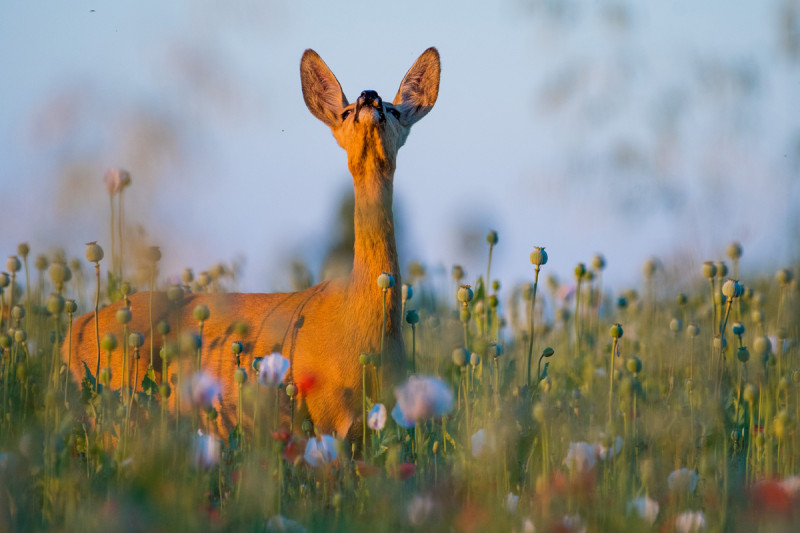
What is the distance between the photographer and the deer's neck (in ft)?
15.7

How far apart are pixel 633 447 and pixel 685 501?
554mm

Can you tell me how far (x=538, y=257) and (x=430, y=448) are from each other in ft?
3.28

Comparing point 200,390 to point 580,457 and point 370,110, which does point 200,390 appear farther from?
point 370,110

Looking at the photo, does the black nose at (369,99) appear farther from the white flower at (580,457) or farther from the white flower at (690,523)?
the white flower at (690,523)

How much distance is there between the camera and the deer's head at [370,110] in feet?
15.6

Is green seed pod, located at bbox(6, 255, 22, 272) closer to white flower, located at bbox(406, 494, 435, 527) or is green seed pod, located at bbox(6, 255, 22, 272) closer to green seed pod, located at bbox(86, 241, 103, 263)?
green seed pod, located at bbox(86, 241, 103, 263)

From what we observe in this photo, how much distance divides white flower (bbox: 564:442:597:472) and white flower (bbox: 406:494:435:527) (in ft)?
1.88

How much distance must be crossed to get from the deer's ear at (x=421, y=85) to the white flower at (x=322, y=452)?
2.61m

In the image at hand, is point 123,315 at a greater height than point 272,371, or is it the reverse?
point 123,315

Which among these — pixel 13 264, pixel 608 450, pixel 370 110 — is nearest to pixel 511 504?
pixel 608 450

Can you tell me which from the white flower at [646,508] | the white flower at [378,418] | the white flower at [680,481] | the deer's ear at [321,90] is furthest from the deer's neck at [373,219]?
the white flower at [646,508]

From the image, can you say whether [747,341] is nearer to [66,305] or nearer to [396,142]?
[396,142]

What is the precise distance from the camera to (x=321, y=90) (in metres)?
5.39

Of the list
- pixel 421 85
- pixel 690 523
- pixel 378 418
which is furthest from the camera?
pixel 421 85
